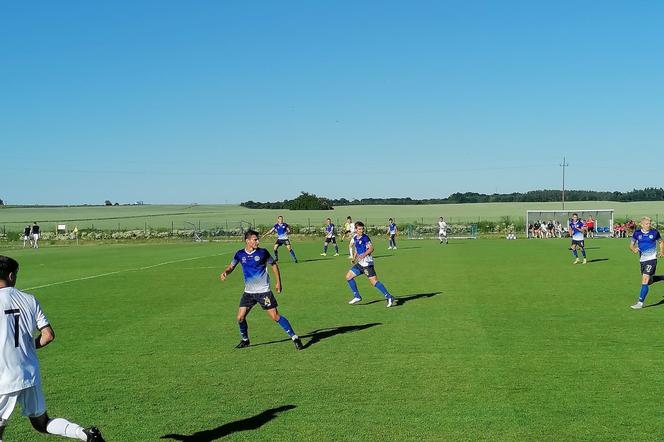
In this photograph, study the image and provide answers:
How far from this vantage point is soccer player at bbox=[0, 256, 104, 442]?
18.6ft

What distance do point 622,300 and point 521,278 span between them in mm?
6025

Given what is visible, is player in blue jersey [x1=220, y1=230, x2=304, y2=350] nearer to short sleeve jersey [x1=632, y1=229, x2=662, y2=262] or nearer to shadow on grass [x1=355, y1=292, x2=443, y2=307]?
shadow on grass [x1=355, y1=292, x2=443, y2=307]

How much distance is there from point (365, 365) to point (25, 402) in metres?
5.71

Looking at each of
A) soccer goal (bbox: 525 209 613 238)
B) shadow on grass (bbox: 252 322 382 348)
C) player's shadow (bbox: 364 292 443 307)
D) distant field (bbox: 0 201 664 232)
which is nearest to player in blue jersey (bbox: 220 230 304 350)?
shadow on grass (bbox: 252 322 382 348)

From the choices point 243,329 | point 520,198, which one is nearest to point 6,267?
point 243,329

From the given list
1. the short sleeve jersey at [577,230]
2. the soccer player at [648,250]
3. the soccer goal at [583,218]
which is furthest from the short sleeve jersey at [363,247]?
the soccer goal at [583,218]

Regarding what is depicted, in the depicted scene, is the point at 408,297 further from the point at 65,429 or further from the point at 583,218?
→ the point at 583,218

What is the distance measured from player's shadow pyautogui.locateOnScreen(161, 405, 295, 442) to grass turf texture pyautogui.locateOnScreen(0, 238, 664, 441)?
0.07 ft

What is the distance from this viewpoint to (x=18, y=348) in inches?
227

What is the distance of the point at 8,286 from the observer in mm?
5762

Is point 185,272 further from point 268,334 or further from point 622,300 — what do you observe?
point 622,300

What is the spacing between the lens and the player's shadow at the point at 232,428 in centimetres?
736

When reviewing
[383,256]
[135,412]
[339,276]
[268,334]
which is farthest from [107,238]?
[135,412]

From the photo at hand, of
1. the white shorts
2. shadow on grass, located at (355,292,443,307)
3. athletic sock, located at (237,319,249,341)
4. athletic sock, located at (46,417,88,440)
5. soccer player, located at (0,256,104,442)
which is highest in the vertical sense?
soccer player, located at (0,256,104,442)
